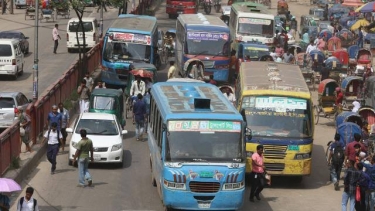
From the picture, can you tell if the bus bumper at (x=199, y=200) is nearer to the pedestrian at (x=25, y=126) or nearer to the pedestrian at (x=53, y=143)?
the pedestrian at (x=53, y=143)

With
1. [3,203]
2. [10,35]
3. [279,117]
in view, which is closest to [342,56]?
[10,35]

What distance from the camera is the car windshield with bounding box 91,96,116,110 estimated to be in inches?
1277

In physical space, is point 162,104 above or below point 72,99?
above

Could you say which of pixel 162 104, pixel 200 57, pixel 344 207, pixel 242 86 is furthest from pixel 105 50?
pixel 344 207

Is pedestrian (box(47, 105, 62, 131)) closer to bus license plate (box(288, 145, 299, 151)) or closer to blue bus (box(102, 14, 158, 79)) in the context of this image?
bus license plate (box(288, 145, 299, 151))

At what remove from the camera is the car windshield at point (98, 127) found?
27.3m

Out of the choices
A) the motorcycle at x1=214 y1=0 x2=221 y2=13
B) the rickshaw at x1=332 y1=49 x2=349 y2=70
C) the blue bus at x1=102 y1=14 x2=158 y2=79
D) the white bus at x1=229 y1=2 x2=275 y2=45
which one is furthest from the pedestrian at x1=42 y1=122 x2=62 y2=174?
the motorcycle at x1=214 y1=0 x2=221 y2=13

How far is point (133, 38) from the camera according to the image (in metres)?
41.4

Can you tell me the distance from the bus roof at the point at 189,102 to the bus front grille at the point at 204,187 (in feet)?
5.01

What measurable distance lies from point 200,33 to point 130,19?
494cm

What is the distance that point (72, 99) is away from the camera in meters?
36.8

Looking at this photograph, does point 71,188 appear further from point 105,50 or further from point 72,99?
point 105,50

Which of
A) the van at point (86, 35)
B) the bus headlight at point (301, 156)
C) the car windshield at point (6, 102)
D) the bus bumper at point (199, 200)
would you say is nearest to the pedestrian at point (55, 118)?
the car windshield at point (6, 102)

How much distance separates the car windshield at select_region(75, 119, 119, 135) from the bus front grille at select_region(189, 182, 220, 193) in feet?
24.6
